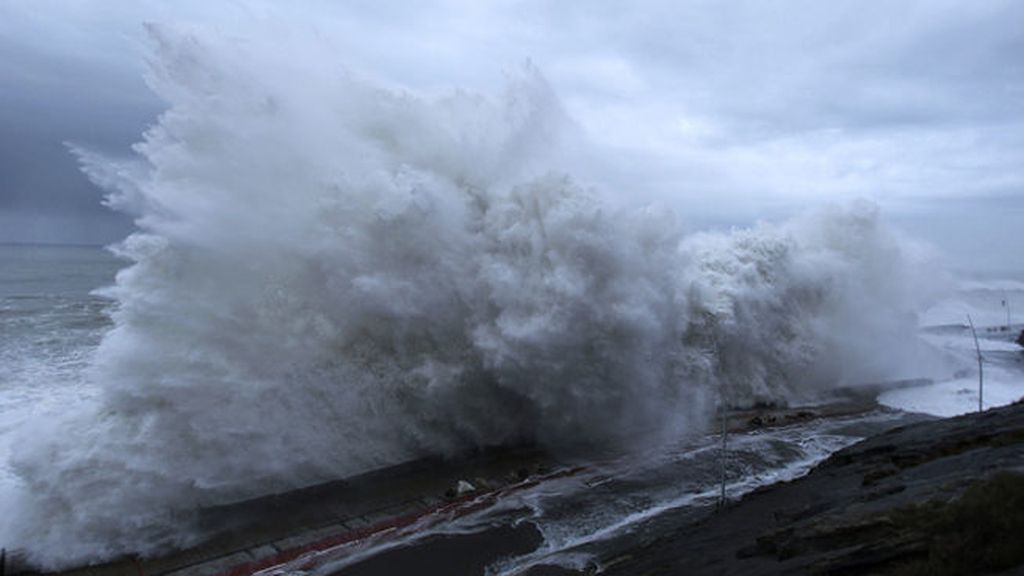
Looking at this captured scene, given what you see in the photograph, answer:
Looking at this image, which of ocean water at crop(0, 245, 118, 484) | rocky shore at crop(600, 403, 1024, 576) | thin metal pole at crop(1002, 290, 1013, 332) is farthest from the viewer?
thin metal pole at crop(1002, 290, 1013, 332)

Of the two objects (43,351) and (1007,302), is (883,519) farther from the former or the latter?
(1007,302)

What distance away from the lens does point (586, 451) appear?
44.7 ft

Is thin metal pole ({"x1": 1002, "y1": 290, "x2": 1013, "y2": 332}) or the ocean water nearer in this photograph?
the ocean water

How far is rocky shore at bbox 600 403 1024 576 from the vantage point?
485 centimetres

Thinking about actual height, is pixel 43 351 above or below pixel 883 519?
above

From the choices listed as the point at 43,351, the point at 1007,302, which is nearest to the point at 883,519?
the point at 43,351

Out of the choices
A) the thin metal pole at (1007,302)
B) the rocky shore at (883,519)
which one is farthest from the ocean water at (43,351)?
the thin metal pole at (1007,302)

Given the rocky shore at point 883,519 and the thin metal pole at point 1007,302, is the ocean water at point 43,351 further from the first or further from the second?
the thin metal pole at point 1007,302

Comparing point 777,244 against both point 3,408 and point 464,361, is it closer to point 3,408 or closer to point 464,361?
point 464,361

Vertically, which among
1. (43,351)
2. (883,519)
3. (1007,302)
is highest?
(43,351)

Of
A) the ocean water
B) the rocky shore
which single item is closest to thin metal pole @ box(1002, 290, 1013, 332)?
the rocky shore

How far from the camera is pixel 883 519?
581 cm

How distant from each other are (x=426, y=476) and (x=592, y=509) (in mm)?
3129

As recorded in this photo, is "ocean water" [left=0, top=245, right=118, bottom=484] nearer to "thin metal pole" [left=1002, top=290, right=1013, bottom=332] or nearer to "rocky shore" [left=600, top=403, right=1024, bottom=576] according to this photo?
"rocky shore" [left=600, top=403, right=1024, bottom=576]
